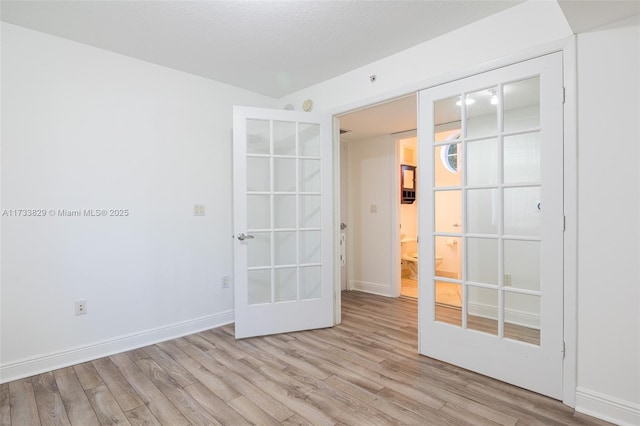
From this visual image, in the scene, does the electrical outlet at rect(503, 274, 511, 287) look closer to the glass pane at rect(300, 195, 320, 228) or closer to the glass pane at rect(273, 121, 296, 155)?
the glass pane at rect(300, 195, 320, 228)

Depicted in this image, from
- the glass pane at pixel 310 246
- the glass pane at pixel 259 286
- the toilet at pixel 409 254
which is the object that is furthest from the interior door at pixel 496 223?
the toilet at pixel 409 254

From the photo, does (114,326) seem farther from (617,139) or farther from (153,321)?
(617,139)

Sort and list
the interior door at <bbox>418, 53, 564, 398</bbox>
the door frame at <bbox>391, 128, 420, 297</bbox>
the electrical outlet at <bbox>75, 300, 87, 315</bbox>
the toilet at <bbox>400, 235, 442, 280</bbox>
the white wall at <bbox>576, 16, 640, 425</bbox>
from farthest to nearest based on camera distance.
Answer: the toilet at <bbox>400, 235, 442, 280</bbox> < the door frame at <bbox>391, 128, 420, 297</bbox> < the electrical outlet at <bbox>75, 300, 87, 315</bbox> < the interior door at <bbox>418, 53, 564, 398</bbox> < the white wall at <bbox>576, 16, 640, 425</bbox>

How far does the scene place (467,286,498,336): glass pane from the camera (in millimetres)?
2104

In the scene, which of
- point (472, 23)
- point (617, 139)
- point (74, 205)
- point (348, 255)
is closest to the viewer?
point (617, 139)

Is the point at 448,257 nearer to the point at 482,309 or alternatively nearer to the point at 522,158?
the point at 482,309

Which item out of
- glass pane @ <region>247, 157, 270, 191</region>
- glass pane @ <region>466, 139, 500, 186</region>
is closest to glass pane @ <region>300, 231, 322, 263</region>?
glass pane @ <region>247, 157, 270, 191</region>

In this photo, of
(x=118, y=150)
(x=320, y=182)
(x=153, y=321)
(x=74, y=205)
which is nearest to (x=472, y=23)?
(x=320, y=182)

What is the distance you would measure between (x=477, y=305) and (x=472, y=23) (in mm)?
1992

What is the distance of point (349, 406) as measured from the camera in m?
1.84

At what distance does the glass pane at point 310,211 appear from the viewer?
3074 millimetres

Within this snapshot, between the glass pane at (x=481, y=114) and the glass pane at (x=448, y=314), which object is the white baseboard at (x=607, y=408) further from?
the glass pane at (x=481, y=114)

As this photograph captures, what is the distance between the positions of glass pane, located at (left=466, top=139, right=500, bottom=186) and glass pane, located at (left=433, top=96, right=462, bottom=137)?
206 mm

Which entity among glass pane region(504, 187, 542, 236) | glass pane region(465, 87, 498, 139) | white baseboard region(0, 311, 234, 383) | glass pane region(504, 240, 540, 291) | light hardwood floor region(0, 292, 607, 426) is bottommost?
light hardwood floor region(0, 292, 607, 426)
